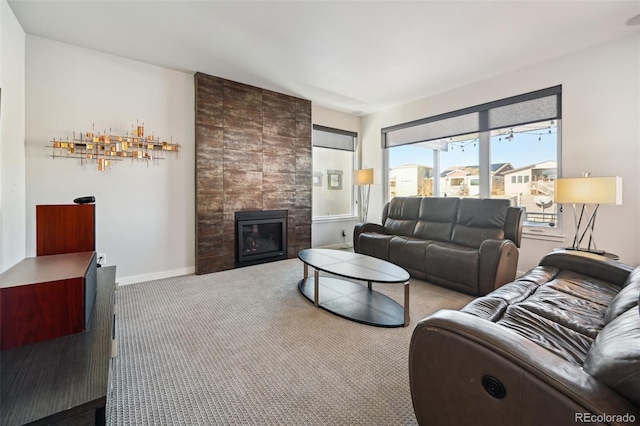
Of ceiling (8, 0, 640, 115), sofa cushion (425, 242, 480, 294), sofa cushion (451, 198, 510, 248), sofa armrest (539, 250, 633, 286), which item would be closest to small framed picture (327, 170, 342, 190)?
ceiling (8, 0, 640, 115)

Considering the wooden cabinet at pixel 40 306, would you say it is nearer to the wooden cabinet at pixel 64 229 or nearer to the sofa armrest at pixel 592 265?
the wooden cabinet at pixel 64 229

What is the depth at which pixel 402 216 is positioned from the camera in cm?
441

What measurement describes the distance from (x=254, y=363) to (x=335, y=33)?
9.92ft

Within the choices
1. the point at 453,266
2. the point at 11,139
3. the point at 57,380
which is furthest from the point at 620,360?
the point at 11,139

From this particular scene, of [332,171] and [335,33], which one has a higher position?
[335,33]

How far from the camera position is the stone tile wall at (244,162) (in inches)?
151

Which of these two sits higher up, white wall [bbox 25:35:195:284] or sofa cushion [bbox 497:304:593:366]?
white wall [bbox 25:35:195:284]

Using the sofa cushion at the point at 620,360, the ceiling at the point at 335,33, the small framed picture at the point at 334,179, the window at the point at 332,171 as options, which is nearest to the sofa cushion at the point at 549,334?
the sofa cushion at the point at 620,360

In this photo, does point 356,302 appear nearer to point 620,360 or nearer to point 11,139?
point 620,360

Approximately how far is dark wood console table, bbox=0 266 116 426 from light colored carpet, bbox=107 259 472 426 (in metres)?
0.50

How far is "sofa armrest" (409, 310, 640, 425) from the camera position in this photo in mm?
776

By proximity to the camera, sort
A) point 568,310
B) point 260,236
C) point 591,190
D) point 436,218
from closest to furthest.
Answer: point 568,310, point 591,190, point 436,218, point 260,236

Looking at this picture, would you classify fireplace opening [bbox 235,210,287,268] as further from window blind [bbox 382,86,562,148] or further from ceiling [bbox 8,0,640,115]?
window blind [bbox 382,86,562,148]

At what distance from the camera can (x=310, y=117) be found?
498 cm
